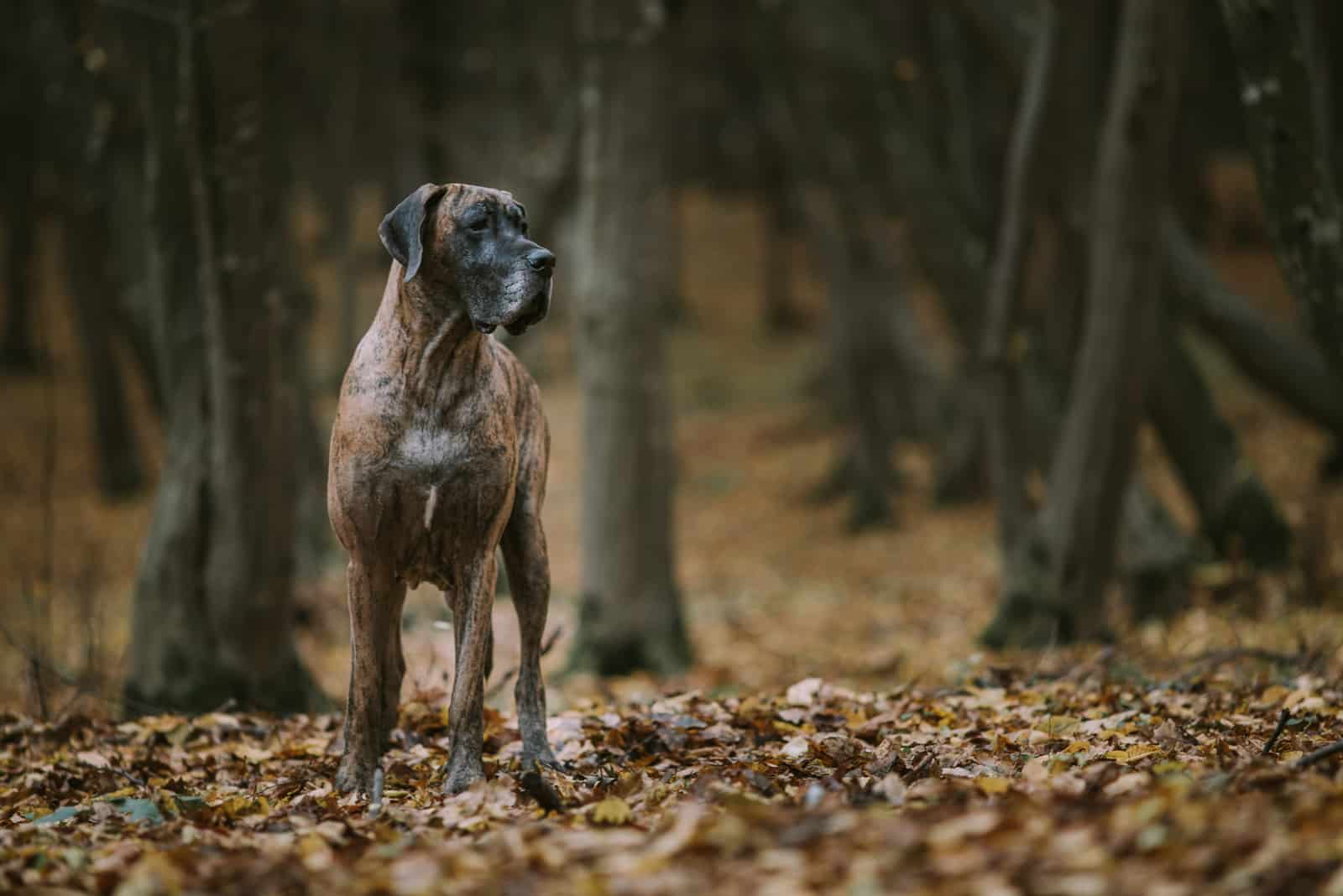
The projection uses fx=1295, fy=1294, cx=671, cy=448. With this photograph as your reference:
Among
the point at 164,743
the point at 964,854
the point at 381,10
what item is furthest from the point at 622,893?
the point at 381,10

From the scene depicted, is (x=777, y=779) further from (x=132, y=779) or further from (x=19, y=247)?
(x=19, y=247)

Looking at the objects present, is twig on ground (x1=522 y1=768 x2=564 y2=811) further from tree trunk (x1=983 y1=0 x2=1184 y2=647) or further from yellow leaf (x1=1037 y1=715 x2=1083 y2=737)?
tree trunk (x1=983 y1=0 x2=1184 y2=647)

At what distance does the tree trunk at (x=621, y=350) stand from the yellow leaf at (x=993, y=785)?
20.7 feet

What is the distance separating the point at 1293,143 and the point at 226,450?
5799 mm

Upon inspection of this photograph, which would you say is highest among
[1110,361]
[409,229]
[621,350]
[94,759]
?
[409,229]

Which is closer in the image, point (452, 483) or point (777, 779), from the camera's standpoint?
point (777, 779)

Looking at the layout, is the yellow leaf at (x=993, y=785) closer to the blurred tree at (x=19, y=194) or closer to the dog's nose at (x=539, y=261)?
the dog's nose at (x=539, y=261)

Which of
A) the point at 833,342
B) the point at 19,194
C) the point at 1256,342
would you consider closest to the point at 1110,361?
the point at 1256,342

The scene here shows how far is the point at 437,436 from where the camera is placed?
458 centimetres

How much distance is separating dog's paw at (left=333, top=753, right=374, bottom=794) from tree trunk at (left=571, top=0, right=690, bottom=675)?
534cm

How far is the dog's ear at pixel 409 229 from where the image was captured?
450 cm

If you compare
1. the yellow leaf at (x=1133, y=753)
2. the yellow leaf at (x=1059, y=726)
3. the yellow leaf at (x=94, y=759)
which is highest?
the yellow leaf at (x=1133, y=753)

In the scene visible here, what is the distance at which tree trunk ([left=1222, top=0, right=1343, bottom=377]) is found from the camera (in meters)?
6.24

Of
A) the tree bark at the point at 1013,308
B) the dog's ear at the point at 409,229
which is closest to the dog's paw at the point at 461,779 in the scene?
the dog's ear at the point at 409,229
